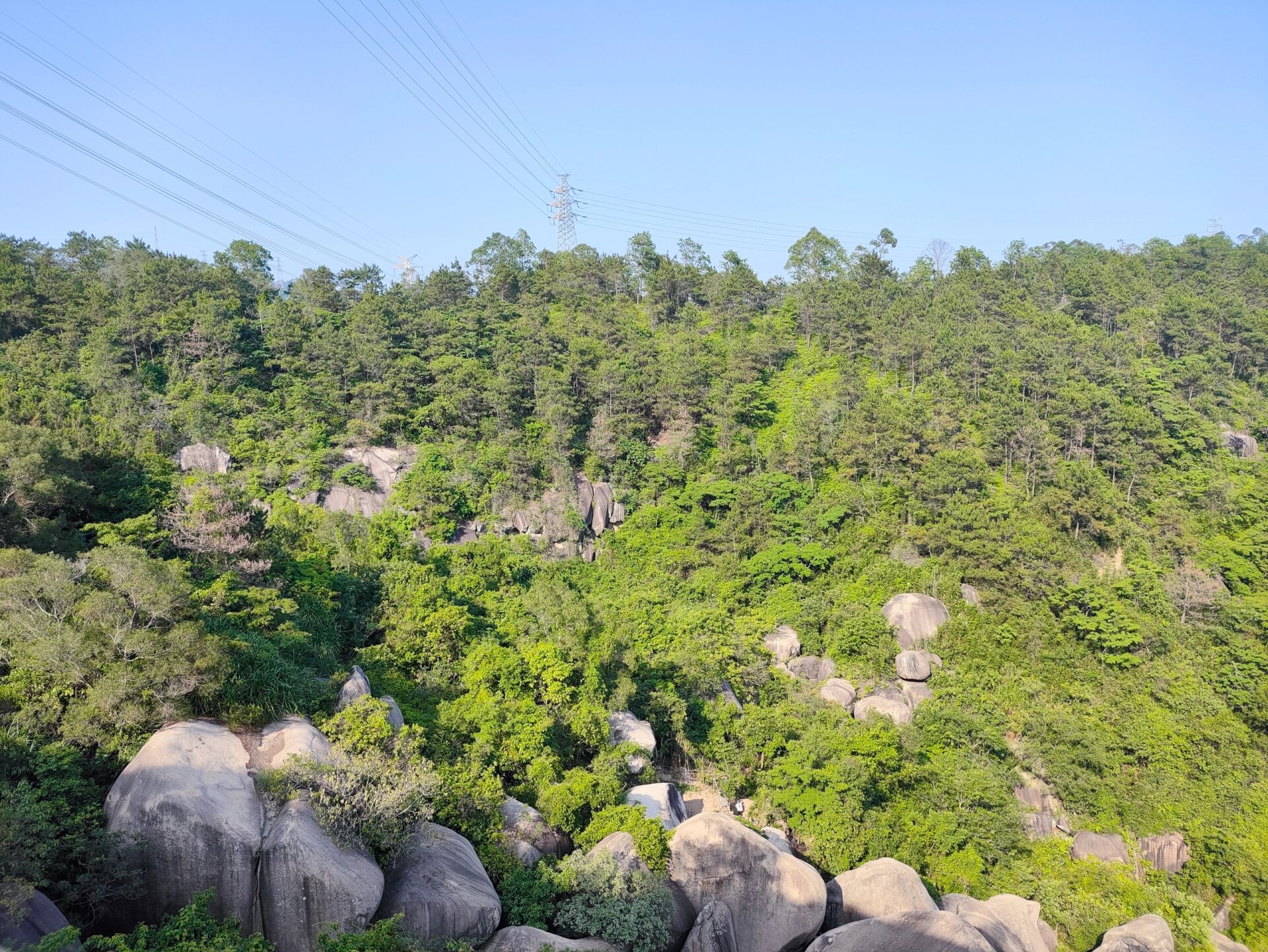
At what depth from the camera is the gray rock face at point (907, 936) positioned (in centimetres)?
1650

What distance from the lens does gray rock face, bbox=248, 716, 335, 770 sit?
1553 centimetres

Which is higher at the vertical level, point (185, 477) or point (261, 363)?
point (261, 363)

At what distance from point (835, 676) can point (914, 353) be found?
106 feet

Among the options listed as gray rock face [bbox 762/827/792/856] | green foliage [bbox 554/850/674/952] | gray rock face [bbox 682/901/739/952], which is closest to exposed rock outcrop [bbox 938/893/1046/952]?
gray rock face [bbox 762/827/792/856]

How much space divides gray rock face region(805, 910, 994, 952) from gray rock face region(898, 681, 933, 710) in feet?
58.1

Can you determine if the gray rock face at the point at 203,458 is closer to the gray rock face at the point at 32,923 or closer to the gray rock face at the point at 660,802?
the gray rock face at the point at 660,802

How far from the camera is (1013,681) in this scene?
115 ft

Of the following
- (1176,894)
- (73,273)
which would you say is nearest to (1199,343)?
(1176,894)

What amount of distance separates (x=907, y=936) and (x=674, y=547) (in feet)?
99.9

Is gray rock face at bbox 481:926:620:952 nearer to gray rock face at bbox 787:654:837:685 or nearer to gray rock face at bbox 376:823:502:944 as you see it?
gray rock face at bbox 376:823:502:944

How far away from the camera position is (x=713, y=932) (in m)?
17.4

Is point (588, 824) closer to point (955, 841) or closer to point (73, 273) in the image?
point (955, 841)

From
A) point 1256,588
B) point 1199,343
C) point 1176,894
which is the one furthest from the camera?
point 1199,343

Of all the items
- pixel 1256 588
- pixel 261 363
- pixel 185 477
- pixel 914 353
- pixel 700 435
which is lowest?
pixel 1256 588
